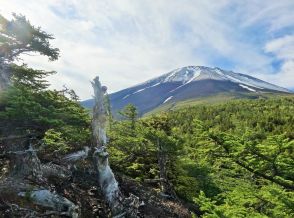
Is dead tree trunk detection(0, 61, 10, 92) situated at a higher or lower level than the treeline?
higher

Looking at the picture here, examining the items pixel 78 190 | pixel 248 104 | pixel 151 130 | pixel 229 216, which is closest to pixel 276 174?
pixel 229 216

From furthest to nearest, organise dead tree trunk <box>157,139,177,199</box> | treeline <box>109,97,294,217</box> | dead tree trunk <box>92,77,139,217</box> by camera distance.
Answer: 1. dead tree trunk <box>157,139,177,199</box>
2. dead tree trunk <box>92,77,139,217</box>
3. treeline <box>109,97,294,217</box>

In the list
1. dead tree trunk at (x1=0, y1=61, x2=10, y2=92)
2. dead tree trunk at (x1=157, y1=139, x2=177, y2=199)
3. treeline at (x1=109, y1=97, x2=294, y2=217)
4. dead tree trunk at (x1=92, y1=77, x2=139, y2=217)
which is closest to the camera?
treeline at (x1=109, y1=97, x2=294, y2=217)

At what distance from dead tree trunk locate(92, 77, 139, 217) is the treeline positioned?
4405 mm

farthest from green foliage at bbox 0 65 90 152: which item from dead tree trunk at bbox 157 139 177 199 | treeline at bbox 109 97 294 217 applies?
dead tree trunk at bbox 157 139 177 199

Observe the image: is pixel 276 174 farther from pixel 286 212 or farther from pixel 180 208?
pixel 180 208

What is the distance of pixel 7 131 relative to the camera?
17.6 meters

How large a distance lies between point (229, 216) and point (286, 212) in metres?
1.83

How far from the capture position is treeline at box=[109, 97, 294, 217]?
10.0 metres

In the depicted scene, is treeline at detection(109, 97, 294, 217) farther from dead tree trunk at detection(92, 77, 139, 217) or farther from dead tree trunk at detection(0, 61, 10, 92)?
dead tree trunk at detection(0, 61, 10, 92)

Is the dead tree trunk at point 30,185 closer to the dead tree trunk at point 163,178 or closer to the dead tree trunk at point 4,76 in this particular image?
the dead tree trunk at point 4,76

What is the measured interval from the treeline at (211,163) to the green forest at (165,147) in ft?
0.09

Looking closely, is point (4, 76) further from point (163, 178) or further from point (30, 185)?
point (163, 178)

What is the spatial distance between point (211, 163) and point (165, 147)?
14431 mm
